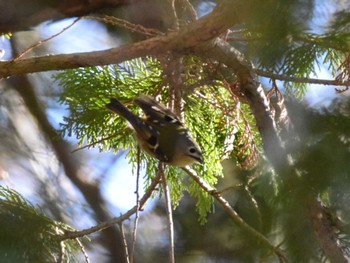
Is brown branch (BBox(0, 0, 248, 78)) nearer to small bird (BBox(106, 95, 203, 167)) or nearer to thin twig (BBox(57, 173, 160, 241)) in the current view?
small bird (BBox(106, 95, 203, 167))

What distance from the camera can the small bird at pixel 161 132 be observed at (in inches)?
44.3

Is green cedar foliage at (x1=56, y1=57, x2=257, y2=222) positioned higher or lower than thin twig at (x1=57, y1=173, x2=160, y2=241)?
higher

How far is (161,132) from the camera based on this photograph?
1160 millimetres

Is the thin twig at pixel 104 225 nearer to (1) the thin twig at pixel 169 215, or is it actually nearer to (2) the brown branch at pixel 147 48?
(1) the thin twig at pixel 169 215

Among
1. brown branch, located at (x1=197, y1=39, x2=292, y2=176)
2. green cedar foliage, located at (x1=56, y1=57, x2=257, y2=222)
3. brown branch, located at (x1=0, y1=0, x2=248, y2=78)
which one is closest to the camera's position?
brown branch, located at (x1=0, y1=0, x2=248, y2=78)

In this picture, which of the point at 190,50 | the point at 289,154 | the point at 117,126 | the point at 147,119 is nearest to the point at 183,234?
the point at 117,126

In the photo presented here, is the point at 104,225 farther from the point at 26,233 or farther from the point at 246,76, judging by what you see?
the point at 246,76

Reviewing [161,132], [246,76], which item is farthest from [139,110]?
[246,76]

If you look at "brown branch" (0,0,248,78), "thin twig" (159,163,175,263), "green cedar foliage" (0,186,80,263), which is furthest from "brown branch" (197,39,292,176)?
"green cedar foliage" (0,186,80,263)

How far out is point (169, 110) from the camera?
1.13m

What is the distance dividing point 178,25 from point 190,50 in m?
0.19

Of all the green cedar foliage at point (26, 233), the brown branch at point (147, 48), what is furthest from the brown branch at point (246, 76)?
the green cedar foliage at point (26, 233)

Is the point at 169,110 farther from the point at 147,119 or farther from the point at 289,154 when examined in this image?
the point at 289,154

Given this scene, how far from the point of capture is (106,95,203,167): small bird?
1126 mm
